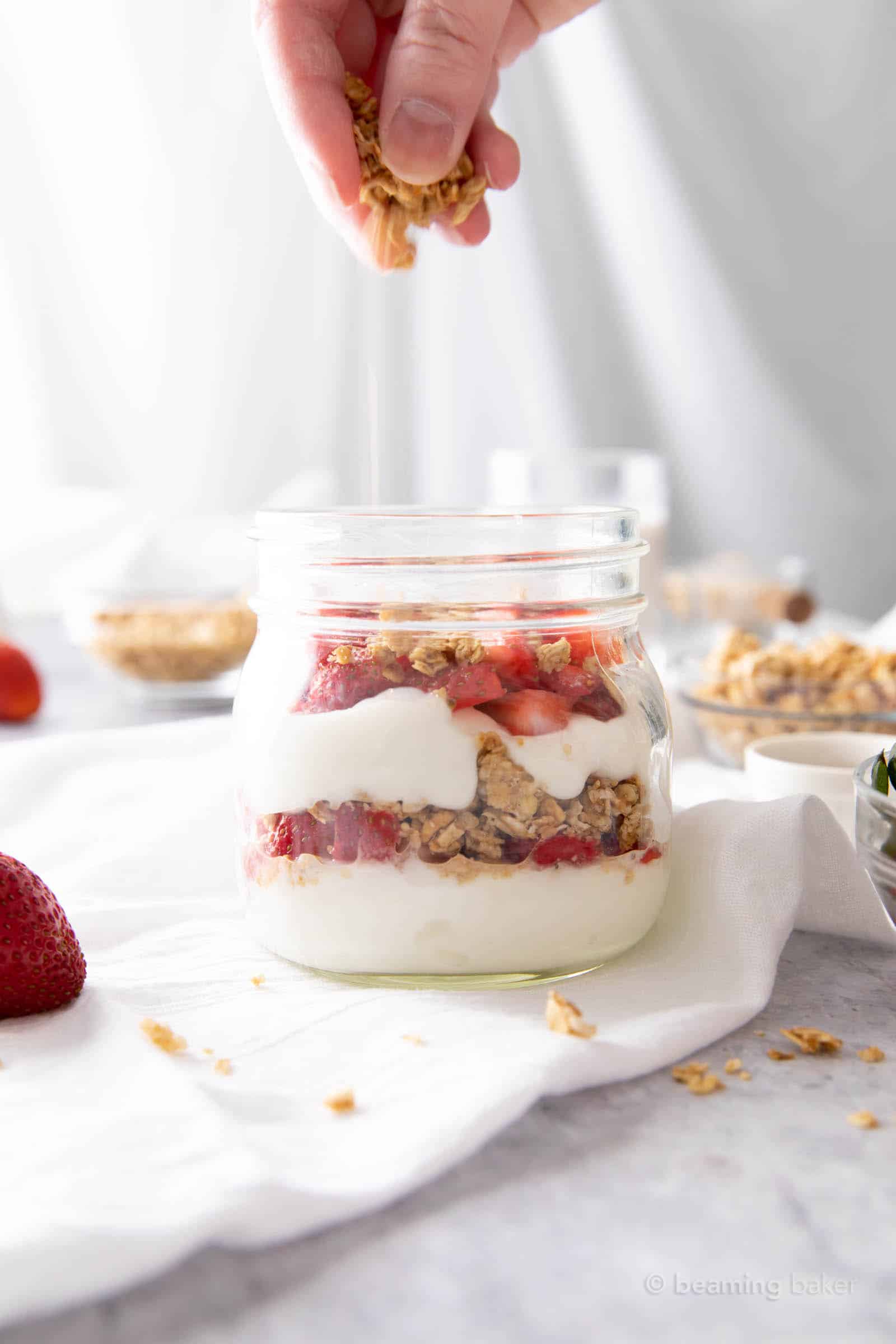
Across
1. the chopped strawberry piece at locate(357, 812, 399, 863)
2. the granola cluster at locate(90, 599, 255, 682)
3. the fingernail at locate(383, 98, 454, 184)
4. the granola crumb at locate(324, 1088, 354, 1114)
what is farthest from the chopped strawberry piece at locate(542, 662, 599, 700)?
the granola cluster at locate(90, 599, 255, 682)

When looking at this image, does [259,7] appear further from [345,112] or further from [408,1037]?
[408,1037]

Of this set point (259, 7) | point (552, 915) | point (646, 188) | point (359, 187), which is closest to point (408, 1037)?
point (552, 915)

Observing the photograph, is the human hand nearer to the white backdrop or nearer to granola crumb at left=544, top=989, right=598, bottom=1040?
granola crumb at left=544, top=989, right=598, bottom=1040

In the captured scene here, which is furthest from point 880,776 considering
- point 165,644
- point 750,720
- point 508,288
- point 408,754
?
point 508,288

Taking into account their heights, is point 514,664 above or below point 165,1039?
above

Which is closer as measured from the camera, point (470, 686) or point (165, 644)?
point (470, 686)

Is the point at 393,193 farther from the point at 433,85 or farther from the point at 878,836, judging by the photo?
the point at 878,836

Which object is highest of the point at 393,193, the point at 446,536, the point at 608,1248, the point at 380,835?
the point at 393,193
